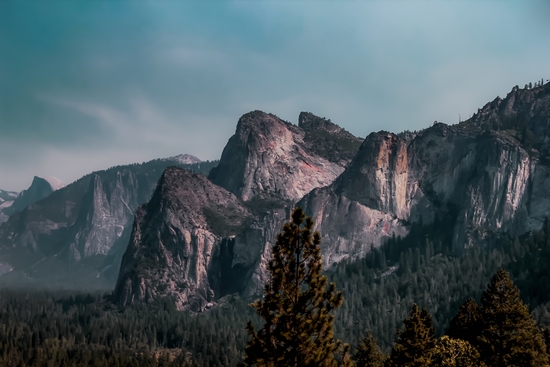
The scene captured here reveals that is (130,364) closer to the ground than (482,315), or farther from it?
closer to the ground

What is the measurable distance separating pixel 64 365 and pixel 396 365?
146781mm

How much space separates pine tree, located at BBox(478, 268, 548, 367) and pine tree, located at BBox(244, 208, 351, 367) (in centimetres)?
2126

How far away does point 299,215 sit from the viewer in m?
54.8

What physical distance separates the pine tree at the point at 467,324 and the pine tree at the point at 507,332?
2.59m

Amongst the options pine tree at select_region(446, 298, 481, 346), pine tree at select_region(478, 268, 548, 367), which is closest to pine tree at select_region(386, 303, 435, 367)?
pine tree at select_region(446, 298, 481, 346)

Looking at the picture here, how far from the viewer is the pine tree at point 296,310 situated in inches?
2103

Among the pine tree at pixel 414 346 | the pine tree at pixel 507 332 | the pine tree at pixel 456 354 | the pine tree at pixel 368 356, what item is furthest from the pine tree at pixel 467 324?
the pine tree at pixel 368 356

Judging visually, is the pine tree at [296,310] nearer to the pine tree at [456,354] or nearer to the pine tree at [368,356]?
the pine tree at [456,354]

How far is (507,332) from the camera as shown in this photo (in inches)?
2707

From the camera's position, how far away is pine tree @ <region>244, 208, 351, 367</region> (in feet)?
175

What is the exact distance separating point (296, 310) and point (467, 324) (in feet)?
100

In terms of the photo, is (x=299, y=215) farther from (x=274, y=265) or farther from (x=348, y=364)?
(x=348, y=364)

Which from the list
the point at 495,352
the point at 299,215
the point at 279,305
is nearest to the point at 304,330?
the point at 279,305

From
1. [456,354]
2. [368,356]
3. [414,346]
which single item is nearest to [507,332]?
[456,354]
